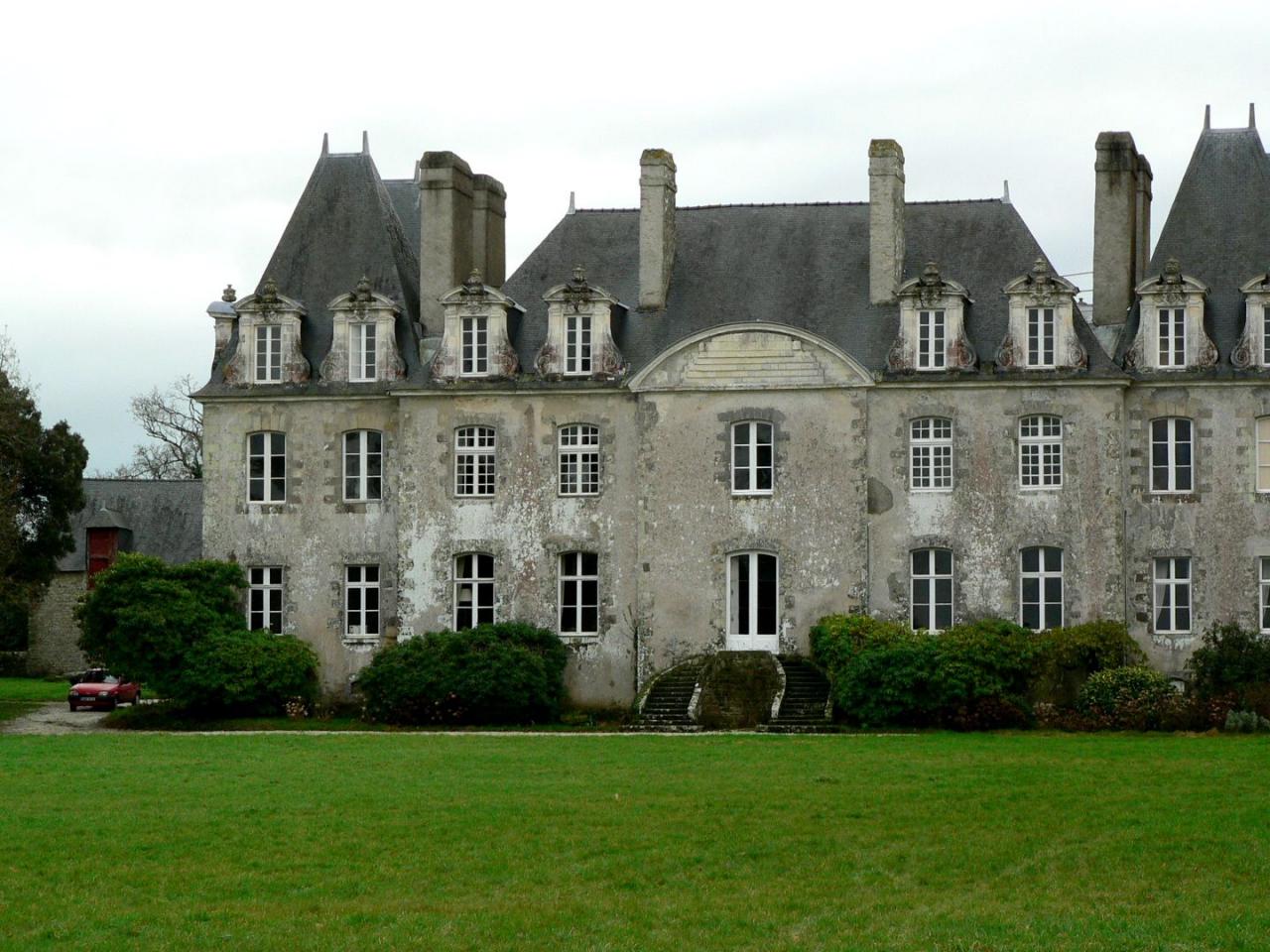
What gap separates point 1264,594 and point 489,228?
16449mm

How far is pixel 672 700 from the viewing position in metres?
34.8

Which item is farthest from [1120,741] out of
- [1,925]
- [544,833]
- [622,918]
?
[1,925]

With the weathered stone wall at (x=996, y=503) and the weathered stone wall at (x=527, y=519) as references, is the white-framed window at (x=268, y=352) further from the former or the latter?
the weathered stone wall at (x=996, y=503)

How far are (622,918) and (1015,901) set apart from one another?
10.6 feet

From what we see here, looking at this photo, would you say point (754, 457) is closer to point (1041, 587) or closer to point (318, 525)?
point (1041, 587)

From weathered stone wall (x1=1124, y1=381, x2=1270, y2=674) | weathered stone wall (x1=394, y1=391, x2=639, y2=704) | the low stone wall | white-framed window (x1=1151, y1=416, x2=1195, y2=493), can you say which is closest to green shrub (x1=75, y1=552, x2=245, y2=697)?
weathered stone wall (x1=394, y1=391, x2=639, y2=704)

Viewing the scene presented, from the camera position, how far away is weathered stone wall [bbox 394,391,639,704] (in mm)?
37250

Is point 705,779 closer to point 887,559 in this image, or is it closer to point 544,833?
point 544,833

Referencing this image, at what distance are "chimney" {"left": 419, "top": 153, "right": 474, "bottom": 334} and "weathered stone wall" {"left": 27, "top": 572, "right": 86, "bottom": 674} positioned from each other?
22.0 metres

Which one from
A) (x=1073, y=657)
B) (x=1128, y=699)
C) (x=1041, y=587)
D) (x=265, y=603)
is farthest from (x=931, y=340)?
(x=265, y=603)

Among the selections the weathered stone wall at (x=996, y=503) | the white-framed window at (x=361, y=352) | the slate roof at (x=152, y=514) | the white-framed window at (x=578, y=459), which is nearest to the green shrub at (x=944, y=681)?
the weathered stone wall at (x=996, y=503)

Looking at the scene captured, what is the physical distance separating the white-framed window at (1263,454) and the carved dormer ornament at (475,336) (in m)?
13.6

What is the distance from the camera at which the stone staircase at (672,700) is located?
3372cm

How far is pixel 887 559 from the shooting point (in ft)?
119
